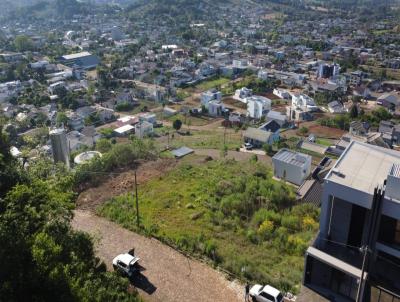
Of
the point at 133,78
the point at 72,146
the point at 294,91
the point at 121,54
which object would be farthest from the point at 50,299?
the point at 121,54

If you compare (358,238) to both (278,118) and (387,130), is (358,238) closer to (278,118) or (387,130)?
(387,130)

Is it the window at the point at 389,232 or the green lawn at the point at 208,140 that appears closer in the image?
the window at the point at 389,232

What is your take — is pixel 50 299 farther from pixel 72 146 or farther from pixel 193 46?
pixel 193 46

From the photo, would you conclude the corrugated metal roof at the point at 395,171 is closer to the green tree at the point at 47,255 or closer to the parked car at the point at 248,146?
the green tree at the point at 47,255

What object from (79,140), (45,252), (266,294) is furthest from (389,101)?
(45,252)

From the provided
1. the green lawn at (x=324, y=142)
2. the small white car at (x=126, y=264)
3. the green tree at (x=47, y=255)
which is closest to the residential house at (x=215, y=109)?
the green lawn at (x=324, y=142)
